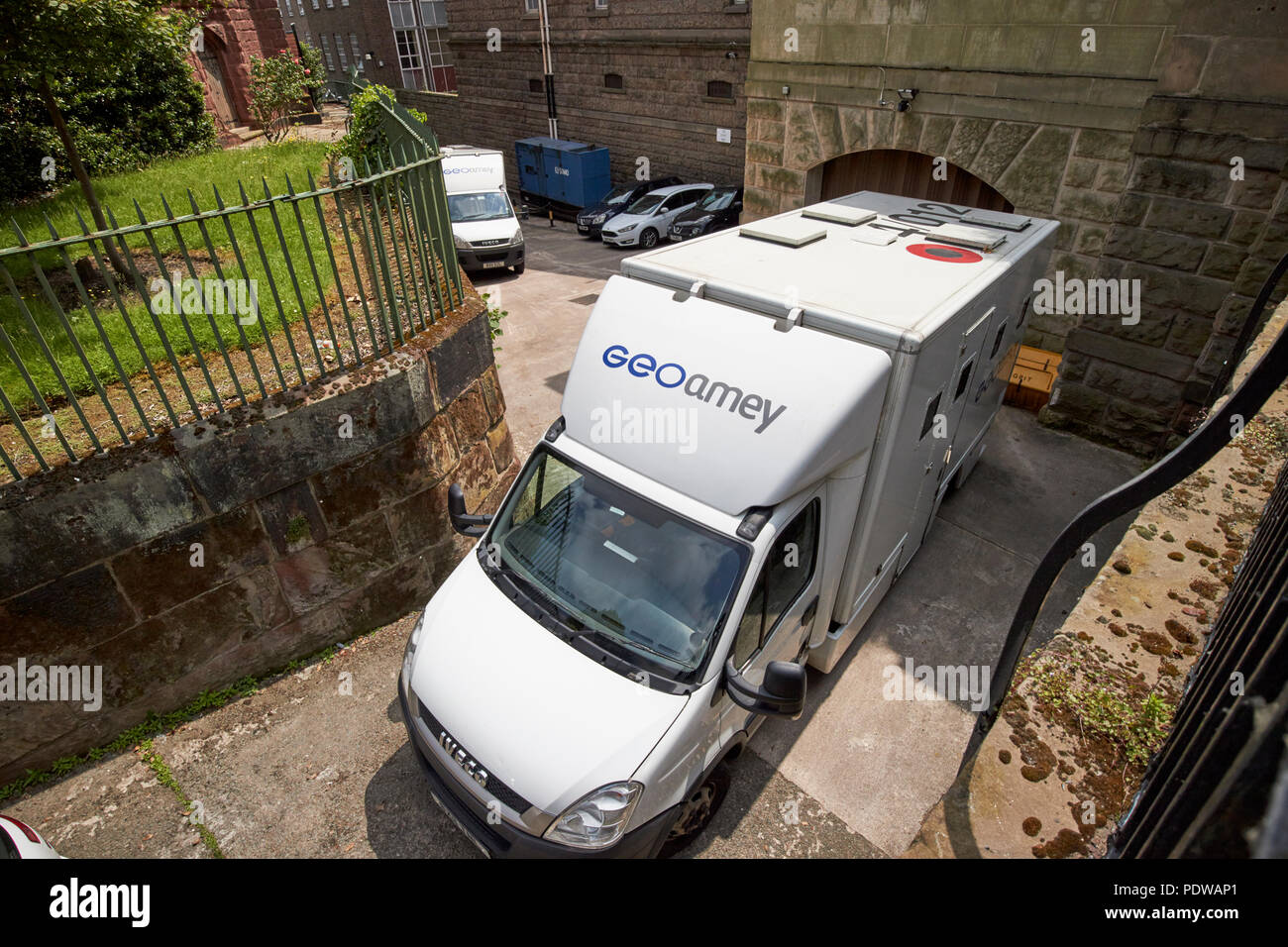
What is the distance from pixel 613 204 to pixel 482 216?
508 cm

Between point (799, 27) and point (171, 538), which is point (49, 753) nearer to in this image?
point (171, 538)

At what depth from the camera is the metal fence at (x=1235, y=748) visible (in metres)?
1.12

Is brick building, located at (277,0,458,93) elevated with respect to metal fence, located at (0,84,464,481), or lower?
elevated

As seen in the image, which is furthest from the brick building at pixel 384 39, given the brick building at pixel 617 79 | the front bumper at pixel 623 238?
the front bumper at pixel 623 238

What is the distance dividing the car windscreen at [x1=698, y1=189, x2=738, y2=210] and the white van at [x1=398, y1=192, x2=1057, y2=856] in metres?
13.5

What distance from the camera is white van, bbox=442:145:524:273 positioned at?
49.7ft

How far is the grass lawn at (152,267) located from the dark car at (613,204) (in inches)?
306

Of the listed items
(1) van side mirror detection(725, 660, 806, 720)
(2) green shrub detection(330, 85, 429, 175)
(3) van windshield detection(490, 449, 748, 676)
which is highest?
(2) green shrub detection(330, 85, 429, 175)

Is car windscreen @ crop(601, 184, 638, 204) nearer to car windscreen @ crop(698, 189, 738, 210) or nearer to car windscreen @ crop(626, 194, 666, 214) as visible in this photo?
car windscreen @ crop(626, 194, 666, 214)

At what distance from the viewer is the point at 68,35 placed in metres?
5.75

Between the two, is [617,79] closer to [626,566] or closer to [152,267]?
[152,267]

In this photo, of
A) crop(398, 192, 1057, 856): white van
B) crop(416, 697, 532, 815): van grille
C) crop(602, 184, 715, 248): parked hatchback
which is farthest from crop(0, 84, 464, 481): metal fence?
crop(602, 184, 715, 248): parked hatchback
